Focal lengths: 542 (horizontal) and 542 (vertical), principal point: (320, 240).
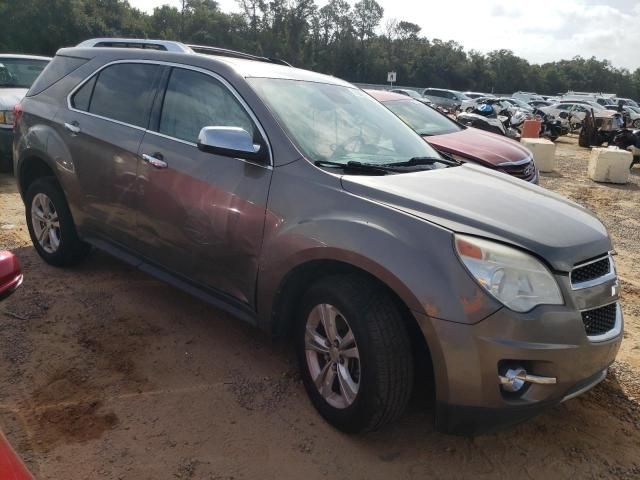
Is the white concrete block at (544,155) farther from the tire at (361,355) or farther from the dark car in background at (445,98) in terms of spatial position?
the dark car in background at (445,98)

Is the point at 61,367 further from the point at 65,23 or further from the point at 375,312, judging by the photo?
the point at 65,23

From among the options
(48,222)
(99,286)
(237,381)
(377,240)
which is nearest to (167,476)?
(237,381)

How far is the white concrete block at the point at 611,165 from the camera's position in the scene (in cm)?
1116

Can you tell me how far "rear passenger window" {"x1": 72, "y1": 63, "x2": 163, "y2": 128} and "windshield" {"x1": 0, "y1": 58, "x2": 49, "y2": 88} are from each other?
18.5 ft

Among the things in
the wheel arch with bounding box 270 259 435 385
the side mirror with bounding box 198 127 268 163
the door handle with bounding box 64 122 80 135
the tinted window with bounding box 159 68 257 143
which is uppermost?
the tinted window with bounding box 159 68 257 143

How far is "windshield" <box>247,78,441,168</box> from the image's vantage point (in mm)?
3084

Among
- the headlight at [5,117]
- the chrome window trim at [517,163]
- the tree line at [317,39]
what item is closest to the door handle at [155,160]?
the chrome window trim at [517,163]

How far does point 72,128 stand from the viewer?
4125mm

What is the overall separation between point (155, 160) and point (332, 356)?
172 centimetres

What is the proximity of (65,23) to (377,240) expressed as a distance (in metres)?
52.0

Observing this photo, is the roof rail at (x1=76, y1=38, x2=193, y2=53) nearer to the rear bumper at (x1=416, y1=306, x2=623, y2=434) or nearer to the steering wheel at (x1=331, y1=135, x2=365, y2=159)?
the steering wheel at (x1=331, y1=135, x2=365, y2=159)

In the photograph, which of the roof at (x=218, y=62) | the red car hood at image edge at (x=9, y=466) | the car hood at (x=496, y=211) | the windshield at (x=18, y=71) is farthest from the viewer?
the windshield at (x=18, y=71)

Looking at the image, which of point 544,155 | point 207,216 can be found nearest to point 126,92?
point 207,216

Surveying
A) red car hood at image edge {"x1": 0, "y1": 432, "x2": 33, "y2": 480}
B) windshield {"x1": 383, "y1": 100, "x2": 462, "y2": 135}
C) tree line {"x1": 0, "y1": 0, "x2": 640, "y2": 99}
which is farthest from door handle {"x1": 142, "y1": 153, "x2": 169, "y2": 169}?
tree line {"x1": 0, "y1": 0, "x2": 640, "y2": 99}
